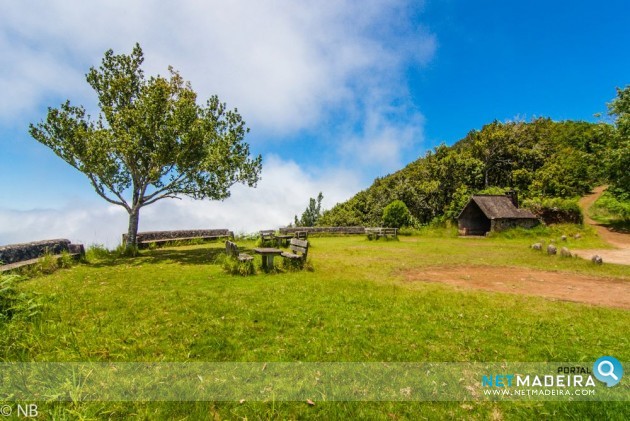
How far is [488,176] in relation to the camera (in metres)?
50.7

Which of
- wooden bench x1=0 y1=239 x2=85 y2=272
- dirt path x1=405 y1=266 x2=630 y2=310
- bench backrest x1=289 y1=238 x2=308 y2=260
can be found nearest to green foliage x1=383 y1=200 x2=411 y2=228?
dirt path x1=405 y1=266 x2=630 y2=310

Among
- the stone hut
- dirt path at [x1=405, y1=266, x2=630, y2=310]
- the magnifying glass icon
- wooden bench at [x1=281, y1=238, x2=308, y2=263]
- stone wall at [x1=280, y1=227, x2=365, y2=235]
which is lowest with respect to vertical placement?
the magnifying glass icon

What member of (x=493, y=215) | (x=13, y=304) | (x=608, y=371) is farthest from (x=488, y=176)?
(x=13, y=304)

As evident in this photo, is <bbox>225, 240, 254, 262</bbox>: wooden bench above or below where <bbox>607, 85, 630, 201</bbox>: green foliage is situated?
below

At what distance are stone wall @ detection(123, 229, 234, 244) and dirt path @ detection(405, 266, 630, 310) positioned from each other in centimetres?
1763

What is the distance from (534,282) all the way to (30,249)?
59.6 ft

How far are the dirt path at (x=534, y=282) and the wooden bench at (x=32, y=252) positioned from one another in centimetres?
1315

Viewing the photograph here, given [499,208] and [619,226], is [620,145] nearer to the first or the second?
[619,226]

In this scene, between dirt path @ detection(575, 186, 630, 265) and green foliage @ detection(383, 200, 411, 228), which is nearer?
dirt path @ detection(575, 186, 630, 265)

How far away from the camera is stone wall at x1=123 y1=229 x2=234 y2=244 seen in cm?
2030

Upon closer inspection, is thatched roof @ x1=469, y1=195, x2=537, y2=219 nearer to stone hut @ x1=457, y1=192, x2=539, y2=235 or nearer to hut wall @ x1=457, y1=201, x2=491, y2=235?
stone hut @ x1=457, y1=192, x2=539, y2=235

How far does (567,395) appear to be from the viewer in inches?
146

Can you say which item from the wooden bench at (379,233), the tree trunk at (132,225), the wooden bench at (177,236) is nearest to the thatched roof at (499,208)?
the wooden bench at (379,233)

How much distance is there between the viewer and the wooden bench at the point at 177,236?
20.0m
